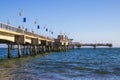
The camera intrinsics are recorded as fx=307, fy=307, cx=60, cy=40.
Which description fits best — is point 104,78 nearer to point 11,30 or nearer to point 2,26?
point 2,26

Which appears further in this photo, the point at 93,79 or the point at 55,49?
the point at 55,49

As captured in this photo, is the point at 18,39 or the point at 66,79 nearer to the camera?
the point at 66,79

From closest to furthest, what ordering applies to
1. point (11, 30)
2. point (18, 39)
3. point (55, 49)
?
point (11, 30) → point (18, 39) → point (55, 49)

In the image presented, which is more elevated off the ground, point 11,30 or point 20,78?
point 11,30

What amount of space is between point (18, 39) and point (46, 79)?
133 ft

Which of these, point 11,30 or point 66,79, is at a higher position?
point 11,30

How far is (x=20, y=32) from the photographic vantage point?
69.8 meters

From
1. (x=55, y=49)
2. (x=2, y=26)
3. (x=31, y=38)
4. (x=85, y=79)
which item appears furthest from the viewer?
(x=55, y=49)

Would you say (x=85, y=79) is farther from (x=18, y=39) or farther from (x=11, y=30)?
(x=18, y=39)

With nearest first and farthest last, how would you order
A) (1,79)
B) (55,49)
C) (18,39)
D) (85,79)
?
(1,79), (85,79), (18,39), (55,49)

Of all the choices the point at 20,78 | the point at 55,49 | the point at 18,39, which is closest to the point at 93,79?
the point at 20,78

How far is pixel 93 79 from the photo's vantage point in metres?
31.2

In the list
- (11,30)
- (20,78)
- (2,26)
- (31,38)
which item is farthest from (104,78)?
(31,38)

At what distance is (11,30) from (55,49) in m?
87.5
